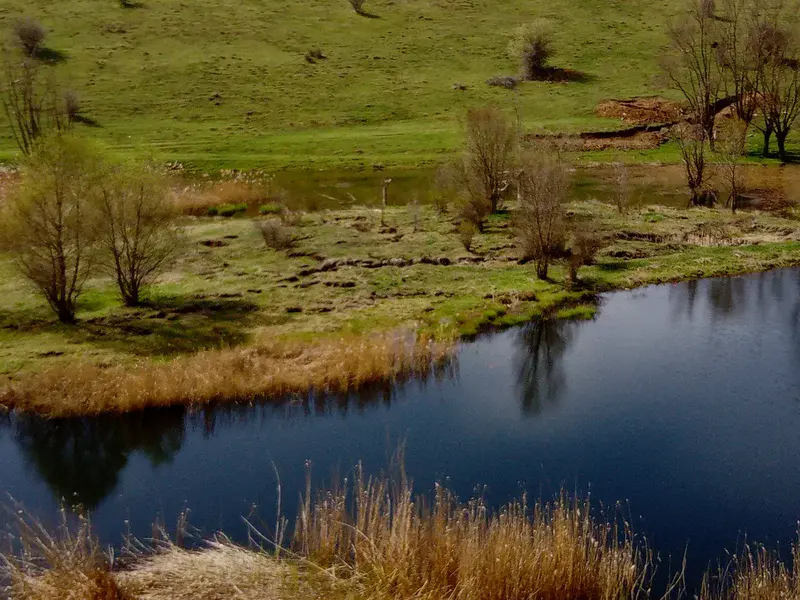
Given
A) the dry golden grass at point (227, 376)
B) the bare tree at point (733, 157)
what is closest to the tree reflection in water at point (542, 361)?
the dry golden grass at point (227, 376)

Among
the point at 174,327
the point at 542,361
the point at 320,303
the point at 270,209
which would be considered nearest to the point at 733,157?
the point at 542,361

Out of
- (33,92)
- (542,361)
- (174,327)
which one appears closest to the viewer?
(542,361)

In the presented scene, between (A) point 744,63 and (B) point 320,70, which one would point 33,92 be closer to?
(B) point 320,70

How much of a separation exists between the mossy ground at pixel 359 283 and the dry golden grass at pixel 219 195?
6329 mm

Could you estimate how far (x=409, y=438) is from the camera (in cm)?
1973

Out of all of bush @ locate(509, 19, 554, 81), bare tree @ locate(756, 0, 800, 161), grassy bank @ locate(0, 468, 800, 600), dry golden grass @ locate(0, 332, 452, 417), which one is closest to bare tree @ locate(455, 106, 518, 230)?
dry golden grass @ locate(0, 332, 452, 417)

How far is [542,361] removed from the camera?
25406 millimetres

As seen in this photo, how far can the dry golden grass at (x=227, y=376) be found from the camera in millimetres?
21219

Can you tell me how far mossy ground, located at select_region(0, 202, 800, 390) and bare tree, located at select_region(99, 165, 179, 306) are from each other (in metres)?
1.35

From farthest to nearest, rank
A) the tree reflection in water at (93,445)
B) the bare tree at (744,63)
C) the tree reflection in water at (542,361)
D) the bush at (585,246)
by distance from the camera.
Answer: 1. the bare tree at (744,63)
2. the bush at (585,246)
3. the tree reflection in water at (542,361)
4. the tree reflection in water at (93,445)

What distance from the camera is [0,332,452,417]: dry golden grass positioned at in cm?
2122

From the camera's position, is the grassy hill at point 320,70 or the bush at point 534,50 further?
the bush at point 534,50

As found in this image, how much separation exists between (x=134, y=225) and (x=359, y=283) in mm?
9324

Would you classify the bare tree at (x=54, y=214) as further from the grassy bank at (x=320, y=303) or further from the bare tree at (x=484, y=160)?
the bare tree at (x=484, y=160)
